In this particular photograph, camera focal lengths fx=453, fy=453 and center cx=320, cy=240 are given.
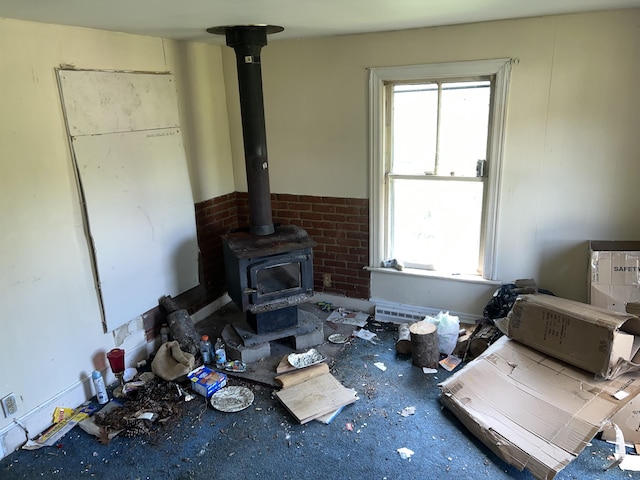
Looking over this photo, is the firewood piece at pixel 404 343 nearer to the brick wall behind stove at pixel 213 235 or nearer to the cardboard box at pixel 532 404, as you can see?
the cardboard box at pixel 532 404

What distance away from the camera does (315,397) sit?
2877 mm

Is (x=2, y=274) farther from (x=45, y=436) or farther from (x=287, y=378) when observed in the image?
(x=287, y=378)

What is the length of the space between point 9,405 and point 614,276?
147 inches

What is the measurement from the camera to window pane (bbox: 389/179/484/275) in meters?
3.52

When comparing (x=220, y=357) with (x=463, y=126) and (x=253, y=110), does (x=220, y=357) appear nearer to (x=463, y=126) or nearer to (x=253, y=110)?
(x=253, y=110)

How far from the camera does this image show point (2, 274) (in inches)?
97.7

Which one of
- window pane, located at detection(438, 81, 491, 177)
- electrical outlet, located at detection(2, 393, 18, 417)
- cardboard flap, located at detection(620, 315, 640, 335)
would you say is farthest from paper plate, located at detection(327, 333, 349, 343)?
electrical outlet, located at detection(2, 393, 18, 417)

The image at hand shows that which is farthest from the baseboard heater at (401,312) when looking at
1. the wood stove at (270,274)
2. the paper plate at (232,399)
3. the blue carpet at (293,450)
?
the paper plate at (232,399)

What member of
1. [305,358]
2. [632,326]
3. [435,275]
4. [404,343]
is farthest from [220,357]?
[632,326]

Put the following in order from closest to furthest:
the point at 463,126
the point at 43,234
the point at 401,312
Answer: the point at 43,234 < the point at 463,126 < the point at 401,312

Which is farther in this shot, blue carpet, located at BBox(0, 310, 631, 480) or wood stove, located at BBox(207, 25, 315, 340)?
wood stove, located at BBox(207, 25, 315, 340)

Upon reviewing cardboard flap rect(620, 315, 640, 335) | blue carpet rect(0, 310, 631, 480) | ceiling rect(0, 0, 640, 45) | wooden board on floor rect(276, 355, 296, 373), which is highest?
ceiling rect(0, 0, 640, 45)

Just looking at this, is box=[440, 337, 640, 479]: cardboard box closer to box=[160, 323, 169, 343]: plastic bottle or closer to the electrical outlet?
box=[160, 323, 169, 343]: plastic bottle

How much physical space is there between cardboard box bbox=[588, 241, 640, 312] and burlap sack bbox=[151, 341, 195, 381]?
275 cm
